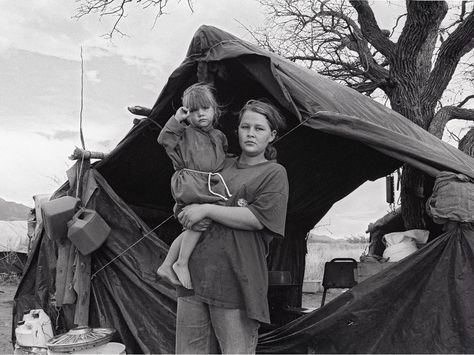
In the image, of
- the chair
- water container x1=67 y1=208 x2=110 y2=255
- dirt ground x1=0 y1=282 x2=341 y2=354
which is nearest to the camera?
water container x1=67 y1=208 x2=110 y2=255

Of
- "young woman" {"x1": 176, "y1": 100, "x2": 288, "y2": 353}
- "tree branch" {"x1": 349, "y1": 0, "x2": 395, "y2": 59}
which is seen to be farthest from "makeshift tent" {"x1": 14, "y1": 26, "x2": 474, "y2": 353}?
"tree branch" {"x1": 349, "y1": 0, "x2": 395, "y2": 59}

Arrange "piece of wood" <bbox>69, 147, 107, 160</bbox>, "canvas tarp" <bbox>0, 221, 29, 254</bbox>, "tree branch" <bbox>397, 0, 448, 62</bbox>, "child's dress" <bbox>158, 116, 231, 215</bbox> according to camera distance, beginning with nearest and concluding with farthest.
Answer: "child's dress" <bbox>158, 116, 231, 215</bbox> → "piece of wood" <bbox>69, 147, 107, 160</bbox> → "tree branch" <bbox>397, 0, 448, 62</bbox> → "canvas tarp" <bbox>0, 221, 29, 254</bbox>

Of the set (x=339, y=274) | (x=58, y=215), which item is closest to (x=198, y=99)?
(x=58, y=215)

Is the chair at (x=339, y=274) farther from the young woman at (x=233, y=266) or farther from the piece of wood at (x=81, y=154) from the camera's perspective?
the young woman at (x=233, y=266)

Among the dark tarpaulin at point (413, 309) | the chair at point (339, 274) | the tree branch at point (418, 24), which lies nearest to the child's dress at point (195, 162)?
the dark tarpaulin at point (413, 309)

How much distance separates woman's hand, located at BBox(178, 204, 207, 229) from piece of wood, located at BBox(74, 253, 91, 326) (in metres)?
2.17

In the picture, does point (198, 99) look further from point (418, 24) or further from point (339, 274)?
point (418, 24)

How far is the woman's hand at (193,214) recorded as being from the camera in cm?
241

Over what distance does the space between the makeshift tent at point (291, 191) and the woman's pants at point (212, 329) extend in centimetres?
106

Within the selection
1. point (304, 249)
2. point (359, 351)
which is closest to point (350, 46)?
point (304, 249)

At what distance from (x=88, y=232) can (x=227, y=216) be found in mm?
2177

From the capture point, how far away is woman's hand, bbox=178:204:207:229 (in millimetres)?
2412

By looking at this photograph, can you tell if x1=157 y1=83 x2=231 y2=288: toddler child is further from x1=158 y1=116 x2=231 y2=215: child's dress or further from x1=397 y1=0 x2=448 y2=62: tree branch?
x1=397 y1=0 x2=448 y2=62: tree branch

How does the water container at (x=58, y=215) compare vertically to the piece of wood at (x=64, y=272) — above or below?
above
